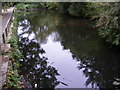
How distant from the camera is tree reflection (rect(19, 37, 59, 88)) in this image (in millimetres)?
4594

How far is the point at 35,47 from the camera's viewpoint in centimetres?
788

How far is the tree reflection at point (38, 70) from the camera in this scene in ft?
15.1

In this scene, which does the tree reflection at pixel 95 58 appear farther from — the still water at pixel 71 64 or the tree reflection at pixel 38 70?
the tree reflection at pixel 38 70

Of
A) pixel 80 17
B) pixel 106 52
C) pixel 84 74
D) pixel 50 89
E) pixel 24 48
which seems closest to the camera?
pixel 50 89

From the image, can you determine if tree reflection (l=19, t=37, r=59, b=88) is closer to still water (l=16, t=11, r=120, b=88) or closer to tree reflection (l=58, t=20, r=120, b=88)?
still water (l=16, t=11, r=120, b=88)

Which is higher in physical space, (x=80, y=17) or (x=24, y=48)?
(x=80, y=17)

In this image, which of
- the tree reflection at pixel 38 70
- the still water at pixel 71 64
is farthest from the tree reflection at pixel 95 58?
the tree reflection at pixel 38 70

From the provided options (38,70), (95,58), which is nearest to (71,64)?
(95,58)

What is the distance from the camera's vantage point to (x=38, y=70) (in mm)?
5344

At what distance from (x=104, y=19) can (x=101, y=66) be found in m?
1.58

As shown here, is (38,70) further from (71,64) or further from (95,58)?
(95,58)

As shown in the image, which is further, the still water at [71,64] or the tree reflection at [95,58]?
the tree reflection at [95,58]

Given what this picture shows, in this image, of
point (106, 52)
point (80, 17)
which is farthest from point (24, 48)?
point (80, 17)

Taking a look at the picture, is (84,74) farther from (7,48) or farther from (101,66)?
(7,48)
